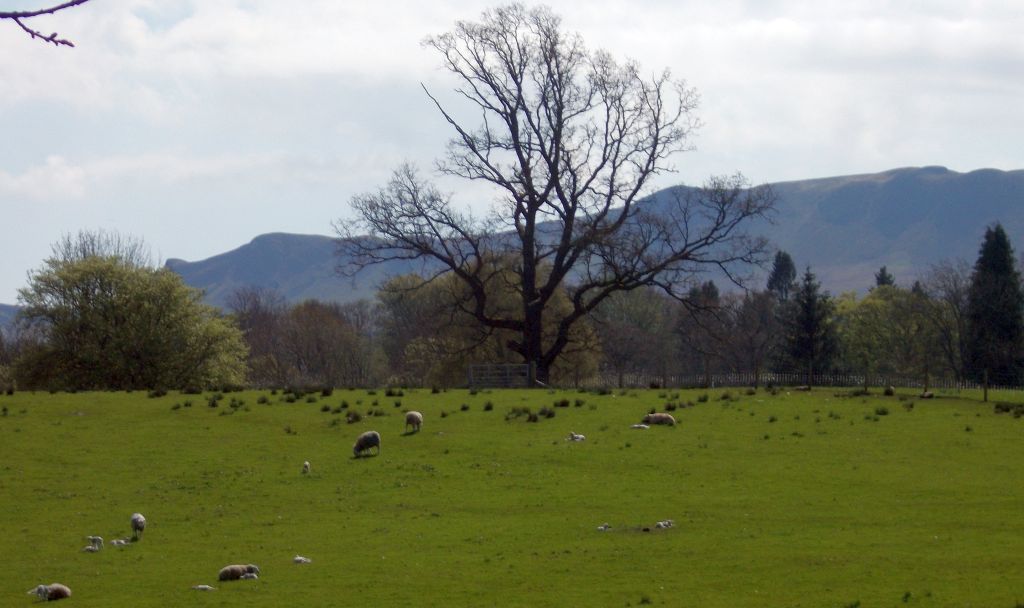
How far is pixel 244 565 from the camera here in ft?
61.3

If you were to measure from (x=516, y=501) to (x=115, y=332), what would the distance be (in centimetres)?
3811

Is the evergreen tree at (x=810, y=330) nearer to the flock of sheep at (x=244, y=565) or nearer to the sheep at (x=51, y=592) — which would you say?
the flock of sheep at (x=244, y=565)

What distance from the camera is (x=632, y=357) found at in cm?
10756

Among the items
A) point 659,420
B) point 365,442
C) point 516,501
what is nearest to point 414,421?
point 365,442

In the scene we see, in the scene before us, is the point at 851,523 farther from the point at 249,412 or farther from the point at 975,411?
the point at 249,412

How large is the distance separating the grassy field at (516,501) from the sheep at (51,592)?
274 millimetres

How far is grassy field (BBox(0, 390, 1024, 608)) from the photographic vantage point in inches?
666

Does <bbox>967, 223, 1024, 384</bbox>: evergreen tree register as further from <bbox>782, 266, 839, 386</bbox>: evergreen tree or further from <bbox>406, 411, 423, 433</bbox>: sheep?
<bbox>406, 411, 423, 433</bbox>: sheep

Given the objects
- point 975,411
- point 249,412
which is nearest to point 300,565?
point 249,412

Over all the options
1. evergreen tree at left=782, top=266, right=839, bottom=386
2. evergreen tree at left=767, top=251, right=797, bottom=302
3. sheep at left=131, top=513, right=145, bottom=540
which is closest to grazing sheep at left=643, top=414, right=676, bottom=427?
sheep at left=131, top=513, right=145, bottom=540

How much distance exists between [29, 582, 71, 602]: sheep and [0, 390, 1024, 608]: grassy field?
274 mm

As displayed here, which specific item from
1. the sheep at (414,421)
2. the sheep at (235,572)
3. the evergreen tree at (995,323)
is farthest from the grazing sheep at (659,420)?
the evergreen tree at (995,323)

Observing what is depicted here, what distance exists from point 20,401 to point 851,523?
2877 centimetres

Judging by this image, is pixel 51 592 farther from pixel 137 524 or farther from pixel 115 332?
pixel 115 332
